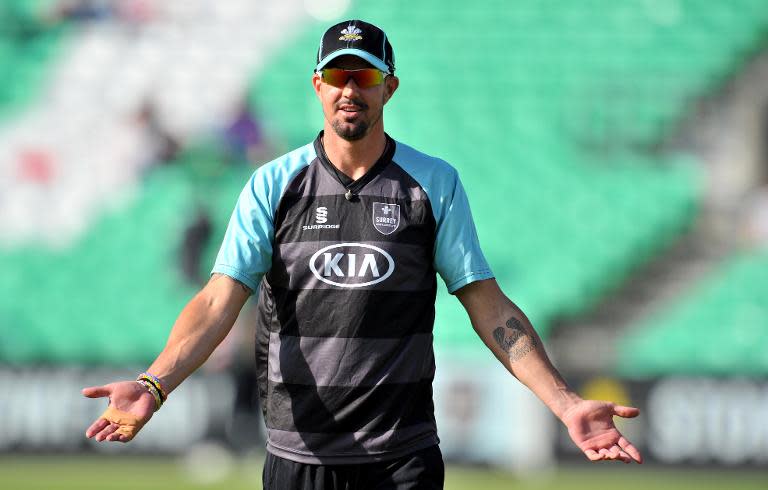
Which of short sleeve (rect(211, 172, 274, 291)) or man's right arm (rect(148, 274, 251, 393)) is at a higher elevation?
short sleeve (rect(211, 172, 274, 291))

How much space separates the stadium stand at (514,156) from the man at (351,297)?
324 inches

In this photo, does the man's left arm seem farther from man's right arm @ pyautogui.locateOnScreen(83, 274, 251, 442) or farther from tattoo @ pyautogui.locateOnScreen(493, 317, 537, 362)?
man's right arm @ pyautogui.locateOnScreen(83, 274, 251, 442)

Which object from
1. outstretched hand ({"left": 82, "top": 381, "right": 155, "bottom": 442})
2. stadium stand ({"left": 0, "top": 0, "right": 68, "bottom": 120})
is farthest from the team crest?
stadium stand ({"left": 0, "top": 0, "right": 68, "bottom": 120})

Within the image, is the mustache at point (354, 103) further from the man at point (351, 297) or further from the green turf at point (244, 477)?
the green turf at point (244, 477)

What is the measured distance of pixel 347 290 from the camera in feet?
12.6

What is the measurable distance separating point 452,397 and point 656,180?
11.5 ft

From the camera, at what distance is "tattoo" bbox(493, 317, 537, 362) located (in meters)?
3.91

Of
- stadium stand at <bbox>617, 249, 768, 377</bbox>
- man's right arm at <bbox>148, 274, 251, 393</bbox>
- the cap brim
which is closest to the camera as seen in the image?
man's right arm at <bbox>148, 274, 251, 393</bbox>

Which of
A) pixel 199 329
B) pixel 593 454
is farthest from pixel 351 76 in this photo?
pixel 593 454

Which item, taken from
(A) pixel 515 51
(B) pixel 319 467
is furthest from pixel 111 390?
(A) pixel 515 51

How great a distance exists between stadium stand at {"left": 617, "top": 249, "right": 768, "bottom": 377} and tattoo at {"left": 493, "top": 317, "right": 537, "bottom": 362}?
26.6 feet

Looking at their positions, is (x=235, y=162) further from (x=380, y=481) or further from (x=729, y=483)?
(x=380, y=481)

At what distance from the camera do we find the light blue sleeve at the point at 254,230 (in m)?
3.87

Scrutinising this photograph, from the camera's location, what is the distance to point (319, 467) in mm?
3891
